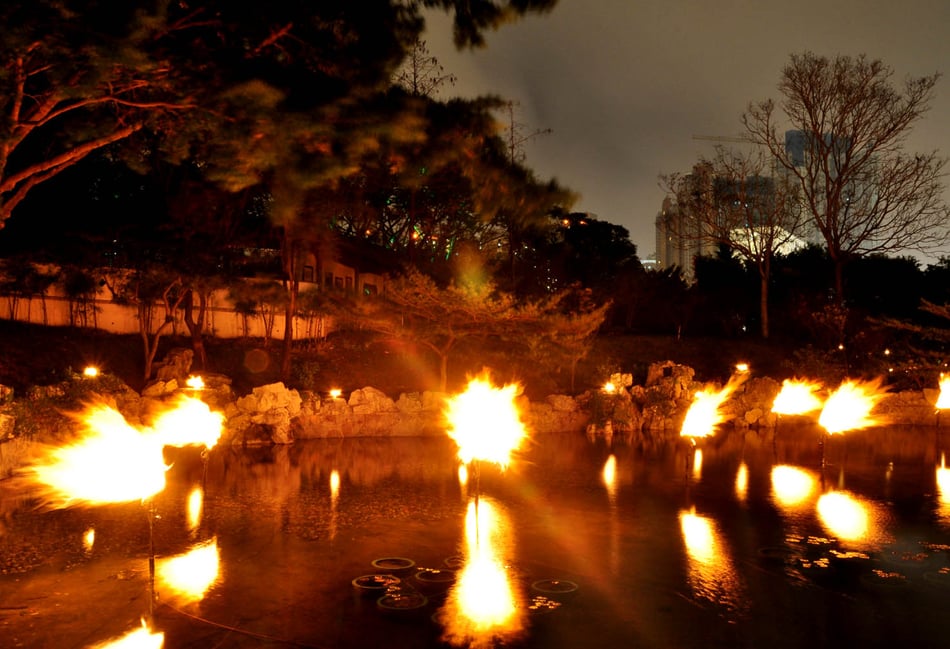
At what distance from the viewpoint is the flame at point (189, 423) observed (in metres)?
18.2

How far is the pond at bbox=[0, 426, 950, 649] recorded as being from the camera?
6734 mm

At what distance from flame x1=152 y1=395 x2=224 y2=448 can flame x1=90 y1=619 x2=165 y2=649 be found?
39.4 feet

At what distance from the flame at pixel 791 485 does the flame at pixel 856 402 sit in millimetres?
10936

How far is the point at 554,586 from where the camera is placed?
7.95 metres

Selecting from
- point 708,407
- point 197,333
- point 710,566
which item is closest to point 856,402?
point 708,407

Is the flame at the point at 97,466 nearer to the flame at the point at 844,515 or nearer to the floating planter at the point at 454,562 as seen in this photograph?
the floating planter at the point at 454,562

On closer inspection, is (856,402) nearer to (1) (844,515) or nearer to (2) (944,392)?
(2) (944,392)

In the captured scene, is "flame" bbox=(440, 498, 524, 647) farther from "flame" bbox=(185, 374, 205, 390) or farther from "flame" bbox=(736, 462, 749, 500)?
"flame" bbox=(185, 374, 205, 390)

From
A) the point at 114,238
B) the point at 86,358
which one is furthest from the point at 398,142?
the point at 86,358

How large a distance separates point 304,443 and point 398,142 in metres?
13.7

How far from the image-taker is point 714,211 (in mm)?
34531

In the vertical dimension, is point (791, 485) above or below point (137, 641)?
below

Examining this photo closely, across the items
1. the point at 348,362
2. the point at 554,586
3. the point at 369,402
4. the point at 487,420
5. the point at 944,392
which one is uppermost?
the point at 348,362

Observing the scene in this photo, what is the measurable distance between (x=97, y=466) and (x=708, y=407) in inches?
776
